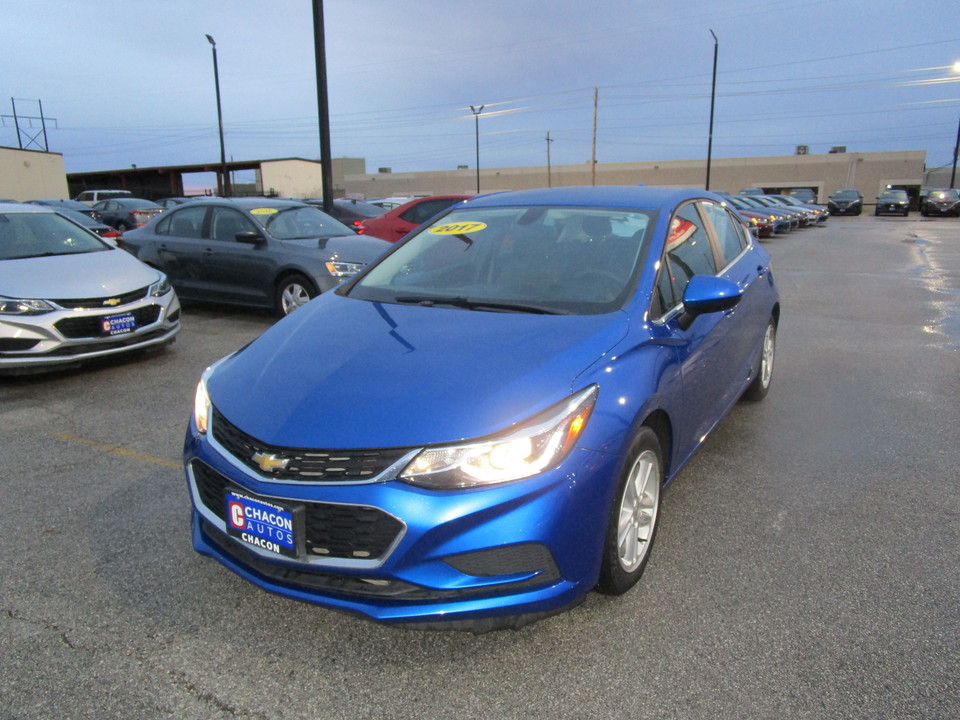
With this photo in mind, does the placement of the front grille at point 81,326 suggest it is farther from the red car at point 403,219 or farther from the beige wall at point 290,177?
the beige wall at point 290,177

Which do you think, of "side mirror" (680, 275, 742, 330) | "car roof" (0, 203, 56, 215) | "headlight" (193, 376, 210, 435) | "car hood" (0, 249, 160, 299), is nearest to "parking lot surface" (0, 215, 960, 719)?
"headlight" (193, 376, 210, 435)

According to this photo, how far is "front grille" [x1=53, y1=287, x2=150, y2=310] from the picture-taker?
18.3ft

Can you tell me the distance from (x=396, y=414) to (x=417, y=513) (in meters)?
0.34

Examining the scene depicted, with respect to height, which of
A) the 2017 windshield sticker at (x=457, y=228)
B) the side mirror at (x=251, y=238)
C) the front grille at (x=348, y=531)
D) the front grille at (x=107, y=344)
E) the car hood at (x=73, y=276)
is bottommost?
the front grille at (x=107, y=344)

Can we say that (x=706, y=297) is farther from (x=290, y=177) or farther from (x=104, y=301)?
(x=290, y=177)

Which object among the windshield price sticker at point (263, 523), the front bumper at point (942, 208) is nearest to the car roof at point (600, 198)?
the windshield price sticker at point (263, 523)

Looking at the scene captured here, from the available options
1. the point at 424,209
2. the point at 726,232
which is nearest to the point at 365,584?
the point at 726,232

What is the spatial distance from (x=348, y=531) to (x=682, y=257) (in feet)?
7.40

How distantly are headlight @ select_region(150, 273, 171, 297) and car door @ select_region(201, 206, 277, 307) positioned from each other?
1.66 meters

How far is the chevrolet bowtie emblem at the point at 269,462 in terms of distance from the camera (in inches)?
85.9

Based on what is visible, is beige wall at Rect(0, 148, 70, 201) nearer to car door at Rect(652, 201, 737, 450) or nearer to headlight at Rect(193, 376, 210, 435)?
headlight at Rect(193, 376, 210, 435)

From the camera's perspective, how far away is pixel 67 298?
18.3ft

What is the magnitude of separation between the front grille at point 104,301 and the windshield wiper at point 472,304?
369cm

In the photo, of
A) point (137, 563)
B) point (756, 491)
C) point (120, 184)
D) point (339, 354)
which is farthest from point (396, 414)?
point (120, 184)
